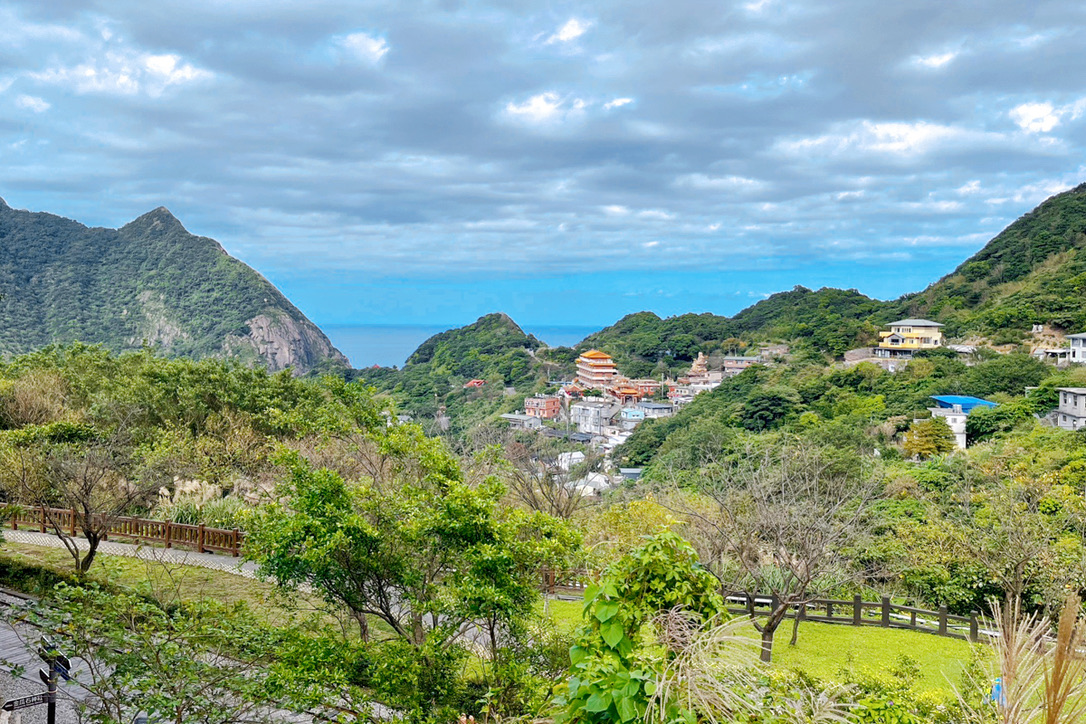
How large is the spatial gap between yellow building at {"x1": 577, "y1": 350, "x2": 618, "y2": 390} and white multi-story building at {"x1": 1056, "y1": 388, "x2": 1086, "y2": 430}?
38.5 m

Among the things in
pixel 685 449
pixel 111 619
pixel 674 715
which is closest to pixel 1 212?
pixel 685 449

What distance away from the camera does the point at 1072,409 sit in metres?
29.5

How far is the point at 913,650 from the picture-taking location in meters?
9.84

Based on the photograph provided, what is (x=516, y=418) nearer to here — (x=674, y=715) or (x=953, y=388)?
(x=953, y=388)

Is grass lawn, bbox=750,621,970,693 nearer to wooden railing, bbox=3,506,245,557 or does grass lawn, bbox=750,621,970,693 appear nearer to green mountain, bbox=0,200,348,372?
wooden railing, bbox=3,506,245,557

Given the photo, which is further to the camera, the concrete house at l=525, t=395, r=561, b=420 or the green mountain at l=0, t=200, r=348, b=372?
the concrete house at l=525, t=395, r=561, b=420

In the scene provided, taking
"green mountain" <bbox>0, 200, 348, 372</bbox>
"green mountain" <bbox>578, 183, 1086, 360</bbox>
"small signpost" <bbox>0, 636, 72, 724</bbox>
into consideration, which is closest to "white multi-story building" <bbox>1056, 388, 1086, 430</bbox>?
"green mountain" <bbox>578, 183, 1086, 360</bbox>

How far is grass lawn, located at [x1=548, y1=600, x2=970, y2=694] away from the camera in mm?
8992

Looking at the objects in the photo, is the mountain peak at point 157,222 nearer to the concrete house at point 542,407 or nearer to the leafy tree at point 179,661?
the concrete house at point 542,407

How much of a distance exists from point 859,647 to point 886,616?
1096mm

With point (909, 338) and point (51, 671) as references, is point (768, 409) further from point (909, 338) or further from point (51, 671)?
point (51, 671)

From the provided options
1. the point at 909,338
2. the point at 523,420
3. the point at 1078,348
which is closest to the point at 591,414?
the point at 523,420

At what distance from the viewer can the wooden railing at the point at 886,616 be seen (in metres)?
10.4

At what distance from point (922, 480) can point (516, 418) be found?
3186cm
